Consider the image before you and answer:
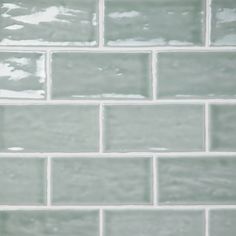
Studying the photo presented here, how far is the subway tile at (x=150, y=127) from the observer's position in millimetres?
926

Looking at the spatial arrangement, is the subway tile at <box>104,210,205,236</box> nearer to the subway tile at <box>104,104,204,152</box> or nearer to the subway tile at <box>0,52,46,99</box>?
the subway tile at <box>104,104,204,152</box>

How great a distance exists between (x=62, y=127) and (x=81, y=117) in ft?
0.12

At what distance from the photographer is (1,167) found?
923 mm

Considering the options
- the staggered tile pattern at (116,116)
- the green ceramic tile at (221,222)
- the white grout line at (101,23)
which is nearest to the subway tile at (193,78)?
the staggered tile pattern at (116,116)

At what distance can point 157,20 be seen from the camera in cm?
93

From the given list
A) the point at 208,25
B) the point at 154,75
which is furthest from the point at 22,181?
the point at 208,25

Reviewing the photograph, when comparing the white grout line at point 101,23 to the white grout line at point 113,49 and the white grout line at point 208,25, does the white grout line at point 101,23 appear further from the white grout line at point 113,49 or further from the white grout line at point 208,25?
the white grout line at point 208,25

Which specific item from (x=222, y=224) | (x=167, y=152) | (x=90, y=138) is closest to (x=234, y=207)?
(x=222, y=224)

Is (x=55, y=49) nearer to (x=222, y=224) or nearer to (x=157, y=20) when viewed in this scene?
(x=157, y=20)

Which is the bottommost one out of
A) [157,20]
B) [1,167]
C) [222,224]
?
[222,224]

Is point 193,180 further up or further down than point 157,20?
further down

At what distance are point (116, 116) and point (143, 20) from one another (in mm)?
175

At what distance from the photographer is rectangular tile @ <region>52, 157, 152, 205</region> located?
3.04 feet

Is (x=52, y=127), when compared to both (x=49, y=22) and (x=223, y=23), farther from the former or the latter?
(x=223, y=23)
